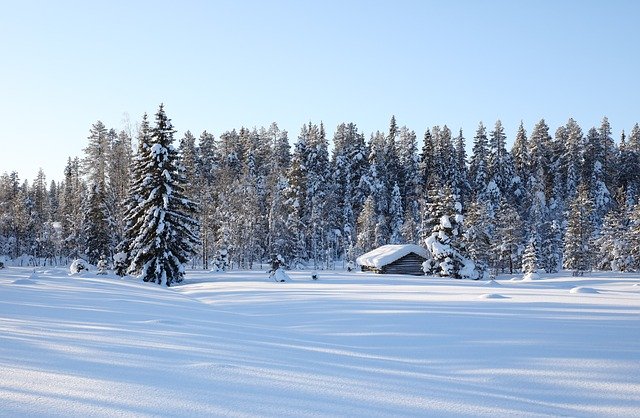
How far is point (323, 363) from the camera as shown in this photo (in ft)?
21.9

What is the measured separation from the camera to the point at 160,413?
4.50m

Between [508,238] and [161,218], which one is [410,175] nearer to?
[508,238]

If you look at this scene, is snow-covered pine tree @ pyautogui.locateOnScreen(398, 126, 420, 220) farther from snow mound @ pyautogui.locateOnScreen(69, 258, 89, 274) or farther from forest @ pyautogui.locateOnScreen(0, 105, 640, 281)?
snow mound @ pyautogui.locateOnScreen(69, 258, 89, 274)

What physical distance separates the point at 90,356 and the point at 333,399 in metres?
3.61

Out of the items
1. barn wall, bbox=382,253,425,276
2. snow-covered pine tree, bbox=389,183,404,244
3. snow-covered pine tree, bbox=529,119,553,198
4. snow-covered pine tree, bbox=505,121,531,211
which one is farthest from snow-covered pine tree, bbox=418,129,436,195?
barn wall, bbox=382,253,425,276

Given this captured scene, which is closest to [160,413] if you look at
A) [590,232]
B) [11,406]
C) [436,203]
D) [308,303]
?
[11,406]

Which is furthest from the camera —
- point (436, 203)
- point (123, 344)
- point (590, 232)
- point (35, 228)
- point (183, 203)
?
point (35, 228)

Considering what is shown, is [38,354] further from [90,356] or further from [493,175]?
[493,175]

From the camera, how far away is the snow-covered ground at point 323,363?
4863 mm

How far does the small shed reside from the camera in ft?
151

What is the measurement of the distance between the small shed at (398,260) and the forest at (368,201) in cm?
322

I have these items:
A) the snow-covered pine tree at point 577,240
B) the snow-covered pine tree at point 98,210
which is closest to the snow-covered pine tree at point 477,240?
the snow-covered pine tree at point 577,240

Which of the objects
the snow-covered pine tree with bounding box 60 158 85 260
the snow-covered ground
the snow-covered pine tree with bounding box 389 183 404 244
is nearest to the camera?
the snow-covered ground

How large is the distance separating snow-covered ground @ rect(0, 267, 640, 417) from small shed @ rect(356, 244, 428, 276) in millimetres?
34646
